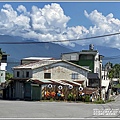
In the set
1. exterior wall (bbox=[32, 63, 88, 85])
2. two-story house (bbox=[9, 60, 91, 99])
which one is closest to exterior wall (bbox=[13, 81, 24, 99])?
two-story house (bbox=[9, 60, 91, 99])

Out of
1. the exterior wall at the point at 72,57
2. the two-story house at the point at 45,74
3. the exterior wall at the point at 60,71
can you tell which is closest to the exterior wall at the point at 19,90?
the two-story house at the point at 45,74

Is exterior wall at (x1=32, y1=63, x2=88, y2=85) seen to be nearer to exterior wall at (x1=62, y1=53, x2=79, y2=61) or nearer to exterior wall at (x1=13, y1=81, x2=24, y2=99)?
exterior wall at (x1=13, y1=81, x2=24, y2=99)

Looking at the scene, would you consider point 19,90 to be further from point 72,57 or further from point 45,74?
point 72,57

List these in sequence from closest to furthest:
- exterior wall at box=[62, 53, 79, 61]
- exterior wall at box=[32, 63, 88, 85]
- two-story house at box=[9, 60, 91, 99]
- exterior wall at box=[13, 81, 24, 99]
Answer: exterior wall at box=[13, 81, 24, 99] < two-story house at box=[9, 60, 91, 99] < exterior wall at box=[32, 63, 88, 85] < exterior wall at box=[62, 53, 79, 61]

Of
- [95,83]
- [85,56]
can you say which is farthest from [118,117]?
[85,56]

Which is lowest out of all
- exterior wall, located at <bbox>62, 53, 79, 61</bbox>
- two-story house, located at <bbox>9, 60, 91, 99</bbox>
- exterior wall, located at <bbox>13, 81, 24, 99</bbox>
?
exterior wall, located at <bbox>13, 81, 24, 99</bbox>

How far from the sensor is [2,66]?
60.1 metres

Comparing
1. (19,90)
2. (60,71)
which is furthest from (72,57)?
(19,90)

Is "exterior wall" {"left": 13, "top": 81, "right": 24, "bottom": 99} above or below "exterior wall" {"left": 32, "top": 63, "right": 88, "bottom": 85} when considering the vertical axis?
below

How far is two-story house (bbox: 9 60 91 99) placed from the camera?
3834cm

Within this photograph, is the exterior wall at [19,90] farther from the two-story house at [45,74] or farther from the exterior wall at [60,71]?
the exterior wall at [60,71]

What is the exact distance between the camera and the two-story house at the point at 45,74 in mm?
38344

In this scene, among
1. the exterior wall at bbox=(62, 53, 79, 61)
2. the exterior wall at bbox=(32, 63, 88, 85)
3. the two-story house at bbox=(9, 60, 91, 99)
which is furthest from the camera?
the exterior wall at bbox=(62, 53, 79, 61)

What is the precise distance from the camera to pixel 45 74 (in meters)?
39.6
